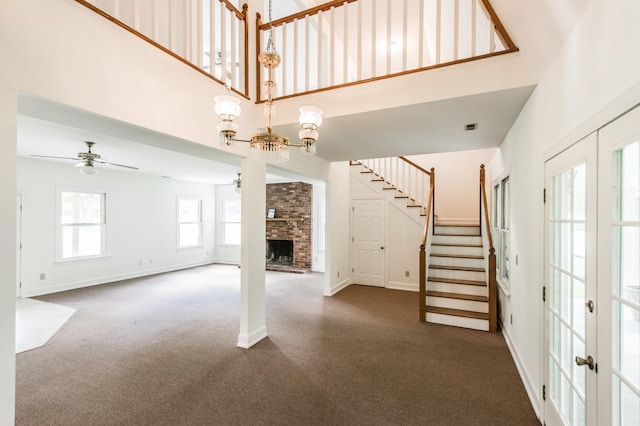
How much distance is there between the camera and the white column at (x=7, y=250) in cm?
148

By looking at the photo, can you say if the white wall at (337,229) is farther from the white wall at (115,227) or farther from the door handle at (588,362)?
the white wall at (115,227)

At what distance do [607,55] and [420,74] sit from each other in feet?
4.87

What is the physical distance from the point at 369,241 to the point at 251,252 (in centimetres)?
365

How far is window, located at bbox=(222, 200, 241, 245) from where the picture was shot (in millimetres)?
9273

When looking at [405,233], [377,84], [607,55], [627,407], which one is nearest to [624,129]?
[607,55]

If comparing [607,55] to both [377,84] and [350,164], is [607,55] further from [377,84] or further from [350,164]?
[350,164]

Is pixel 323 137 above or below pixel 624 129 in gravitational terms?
above

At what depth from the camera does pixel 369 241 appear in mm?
6500

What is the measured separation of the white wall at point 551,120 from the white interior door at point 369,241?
287 cm

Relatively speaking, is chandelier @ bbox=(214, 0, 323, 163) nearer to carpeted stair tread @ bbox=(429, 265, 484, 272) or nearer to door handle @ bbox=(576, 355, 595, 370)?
door handle @ bbox=(576, 355, 595, 370)

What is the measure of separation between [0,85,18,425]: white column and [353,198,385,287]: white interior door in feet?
18.5

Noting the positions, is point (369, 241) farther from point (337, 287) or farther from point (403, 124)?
point (403, 124)

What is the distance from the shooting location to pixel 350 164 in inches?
260

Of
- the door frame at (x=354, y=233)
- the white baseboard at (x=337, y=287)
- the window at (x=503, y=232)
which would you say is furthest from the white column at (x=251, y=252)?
the door frame at (x=354, y=233)
